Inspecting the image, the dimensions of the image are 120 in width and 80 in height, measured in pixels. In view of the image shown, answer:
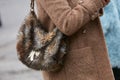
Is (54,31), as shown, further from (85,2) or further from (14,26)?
(14,26)

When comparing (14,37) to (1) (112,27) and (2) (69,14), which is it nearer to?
(1) (112,27)

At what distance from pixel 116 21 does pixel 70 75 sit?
38.7 inches

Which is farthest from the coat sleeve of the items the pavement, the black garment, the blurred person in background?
the pavement

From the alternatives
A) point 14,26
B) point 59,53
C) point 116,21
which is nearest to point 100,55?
point 59,53

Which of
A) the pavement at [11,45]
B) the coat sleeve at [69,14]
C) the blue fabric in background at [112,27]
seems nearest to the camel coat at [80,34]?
the coat sleeve at [69,14]

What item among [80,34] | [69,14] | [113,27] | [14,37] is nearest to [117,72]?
[113,27]

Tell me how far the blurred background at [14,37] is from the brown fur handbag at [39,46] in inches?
35.0

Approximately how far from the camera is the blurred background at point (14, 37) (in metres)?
3.62

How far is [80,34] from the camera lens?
2.76 m

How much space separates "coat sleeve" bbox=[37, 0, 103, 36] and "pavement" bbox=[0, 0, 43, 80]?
3931 mm

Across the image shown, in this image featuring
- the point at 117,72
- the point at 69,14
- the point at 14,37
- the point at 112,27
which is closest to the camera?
the point at 69,14

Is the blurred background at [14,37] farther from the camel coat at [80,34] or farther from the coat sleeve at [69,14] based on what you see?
the coat sleeve at [69,14]

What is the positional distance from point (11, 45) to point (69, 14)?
20.8 feet

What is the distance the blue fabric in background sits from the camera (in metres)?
3.60
